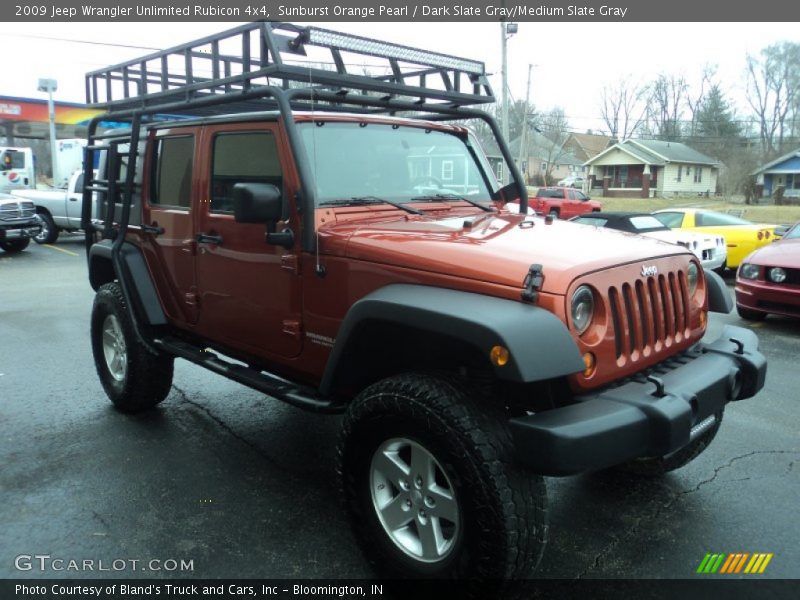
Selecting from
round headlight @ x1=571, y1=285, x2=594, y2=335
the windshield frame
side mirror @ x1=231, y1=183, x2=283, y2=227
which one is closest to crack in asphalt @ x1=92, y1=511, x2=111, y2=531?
side mirror @ x1=231, y1=183, x2=283, y2=227

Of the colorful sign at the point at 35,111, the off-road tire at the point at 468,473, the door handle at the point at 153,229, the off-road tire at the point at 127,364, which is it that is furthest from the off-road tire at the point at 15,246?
the colorful sign at the point at 35,111

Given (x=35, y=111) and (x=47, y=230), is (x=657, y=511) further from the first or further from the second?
(x=35, y=111)

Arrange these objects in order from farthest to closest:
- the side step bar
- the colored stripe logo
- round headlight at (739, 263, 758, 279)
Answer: round headlight at (739, 263, 758, 279) < the side step bar < the colored stripe logo

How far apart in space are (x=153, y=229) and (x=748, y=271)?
22.2ft

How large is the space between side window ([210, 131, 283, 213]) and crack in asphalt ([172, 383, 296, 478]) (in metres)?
1.58

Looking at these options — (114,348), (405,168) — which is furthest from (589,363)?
(114,348)

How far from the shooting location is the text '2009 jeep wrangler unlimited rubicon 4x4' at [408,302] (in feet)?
8.19

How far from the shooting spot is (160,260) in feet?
14.8

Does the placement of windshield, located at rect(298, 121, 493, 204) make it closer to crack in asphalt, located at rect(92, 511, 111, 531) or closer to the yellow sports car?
crack in asphalt, located at rect(92, 511, 111, 531)

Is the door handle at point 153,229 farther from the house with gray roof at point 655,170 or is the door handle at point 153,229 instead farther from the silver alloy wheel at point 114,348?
the house with gray roof at point 655,170

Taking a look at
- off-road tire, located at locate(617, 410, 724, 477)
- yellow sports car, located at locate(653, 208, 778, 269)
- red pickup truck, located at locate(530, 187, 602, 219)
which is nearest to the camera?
off-road tire, located at locate(617, 410, 724, 477)

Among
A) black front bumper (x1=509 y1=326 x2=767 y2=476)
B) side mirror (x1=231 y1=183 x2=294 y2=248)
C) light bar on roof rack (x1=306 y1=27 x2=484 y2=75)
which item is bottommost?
black front bumper (x1=509 y1=326 x2=767 y2=476)

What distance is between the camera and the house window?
13.7 ft

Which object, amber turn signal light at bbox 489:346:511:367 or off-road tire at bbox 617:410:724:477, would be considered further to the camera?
off-road tire at bbox 617:410:724:477
